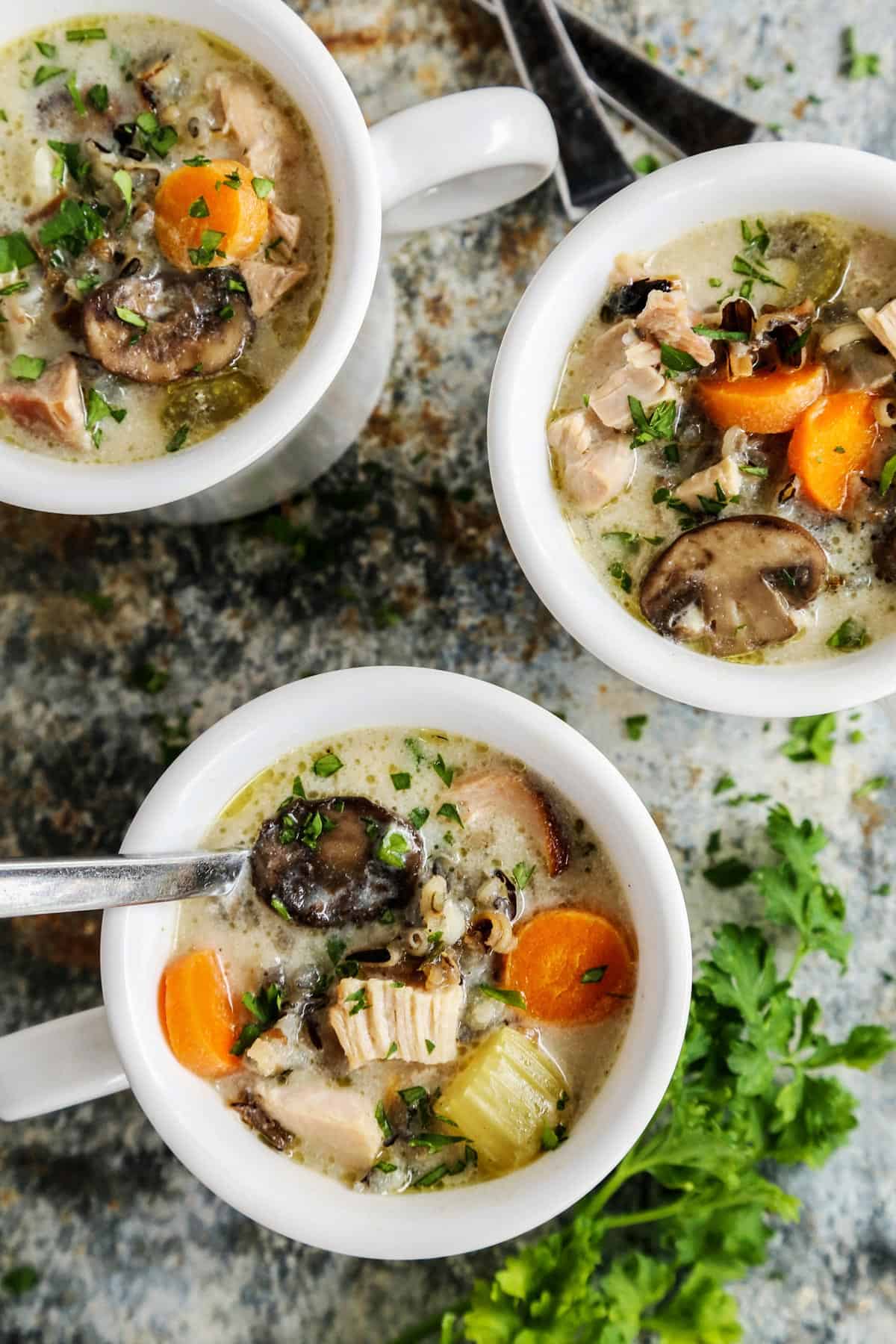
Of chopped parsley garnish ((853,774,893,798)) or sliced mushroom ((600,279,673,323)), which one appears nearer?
sliced mushroom ((600,279,673,323))

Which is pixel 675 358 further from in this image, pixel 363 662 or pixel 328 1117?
pixel 328 1117

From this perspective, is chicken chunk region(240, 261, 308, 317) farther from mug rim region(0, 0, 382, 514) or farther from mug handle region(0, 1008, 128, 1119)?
mug handle region(0, 1008, 128, 1119)

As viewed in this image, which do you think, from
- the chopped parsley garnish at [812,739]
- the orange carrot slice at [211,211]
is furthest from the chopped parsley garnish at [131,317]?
the chopped parsley garnish at [812,739]

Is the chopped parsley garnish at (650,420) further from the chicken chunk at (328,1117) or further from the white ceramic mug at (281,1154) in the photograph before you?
the chicken chunk at (328,1117)

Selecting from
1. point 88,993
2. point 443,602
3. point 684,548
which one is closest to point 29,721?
point 88,993

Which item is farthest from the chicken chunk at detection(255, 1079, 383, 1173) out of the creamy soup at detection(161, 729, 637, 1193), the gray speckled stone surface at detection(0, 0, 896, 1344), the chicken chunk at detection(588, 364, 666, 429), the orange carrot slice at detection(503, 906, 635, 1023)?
the chicken chunk at detection(588, 364, 666, 429)
